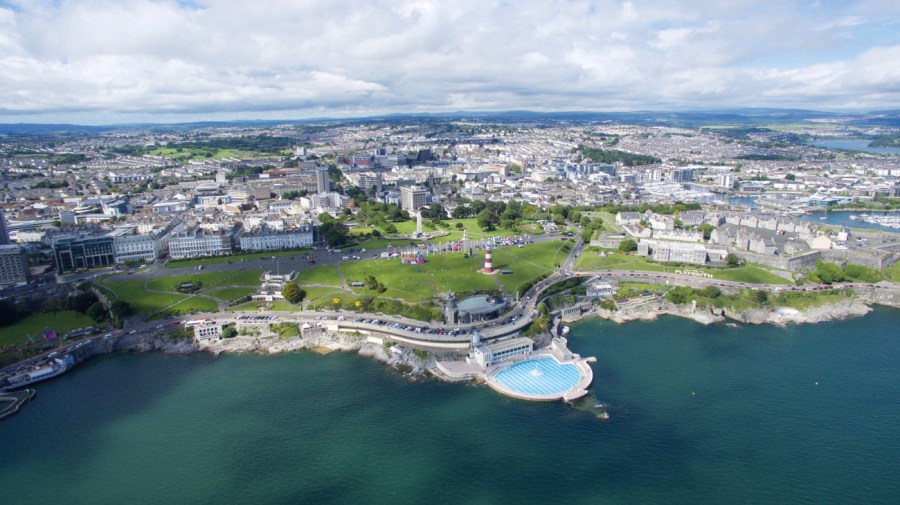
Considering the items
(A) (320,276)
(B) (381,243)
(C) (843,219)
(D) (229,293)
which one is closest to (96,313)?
(D) (229,293)

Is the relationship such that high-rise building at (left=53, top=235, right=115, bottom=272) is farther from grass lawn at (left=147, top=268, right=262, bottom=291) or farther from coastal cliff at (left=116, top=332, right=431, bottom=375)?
coastal cliff at (left=116, top=332, right=431, bottom=375)

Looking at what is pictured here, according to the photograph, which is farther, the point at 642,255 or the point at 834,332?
the point at 642,255

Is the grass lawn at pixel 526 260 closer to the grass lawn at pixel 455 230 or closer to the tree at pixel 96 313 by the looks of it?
the grass lawn at pixel 455 230

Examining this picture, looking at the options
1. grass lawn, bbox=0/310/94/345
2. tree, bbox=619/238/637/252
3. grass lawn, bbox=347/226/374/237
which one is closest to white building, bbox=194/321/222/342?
grass lawn, bbox=0/310/94/345

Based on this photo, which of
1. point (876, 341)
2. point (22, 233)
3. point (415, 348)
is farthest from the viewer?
point (22, 233)

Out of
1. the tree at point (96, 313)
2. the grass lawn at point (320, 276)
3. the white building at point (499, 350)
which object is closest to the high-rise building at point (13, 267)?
the tree at point (96, 313)

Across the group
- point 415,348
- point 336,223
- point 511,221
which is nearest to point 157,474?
point 415,348

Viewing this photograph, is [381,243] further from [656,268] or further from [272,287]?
[656,268]

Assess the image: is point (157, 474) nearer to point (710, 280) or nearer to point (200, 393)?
point (200, 393)

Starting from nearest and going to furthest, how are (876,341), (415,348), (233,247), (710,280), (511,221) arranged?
(415,348)
(876,341)
(710,280)
(233,247)
(511,221)
